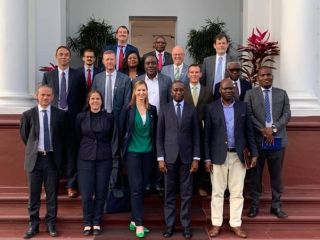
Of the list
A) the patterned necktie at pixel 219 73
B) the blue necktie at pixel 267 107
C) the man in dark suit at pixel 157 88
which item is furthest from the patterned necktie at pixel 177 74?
the blue necktie at pixel 267 107

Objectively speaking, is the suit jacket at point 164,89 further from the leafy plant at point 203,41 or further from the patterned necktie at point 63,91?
the leafy plant at point 203,41

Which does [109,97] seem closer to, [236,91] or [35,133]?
[35,133]

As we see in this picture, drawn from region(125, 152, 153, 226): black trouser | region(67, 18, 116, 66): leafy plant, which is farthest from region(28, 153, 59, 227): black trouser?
region(67, 18, 116, 66): leafy plant

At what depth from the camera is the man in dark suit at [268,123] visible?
20.7ft

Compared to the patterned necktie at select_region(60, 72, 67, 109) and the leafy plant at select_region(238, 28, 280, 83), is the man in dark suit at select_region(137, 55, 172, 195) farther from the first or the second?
the leafy plant at select_region(238, 28, 280, 83)

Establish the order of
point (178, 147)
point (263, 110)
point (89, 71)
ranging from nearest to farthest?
point (178, 147)
point (263, 110)
point (89, 71)

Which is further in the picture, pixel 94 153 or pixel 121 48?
pixel 121 48

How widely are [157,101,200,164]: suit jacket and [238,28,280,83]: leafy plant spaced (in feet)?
7.39

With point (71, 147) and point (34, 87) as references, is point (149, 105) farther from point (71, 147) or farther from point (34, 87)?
point (34, 87)

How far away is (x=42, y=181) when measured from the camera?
6109 millimetres

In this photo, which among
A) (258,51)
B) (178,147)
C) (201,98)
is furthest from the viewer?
(258,51)

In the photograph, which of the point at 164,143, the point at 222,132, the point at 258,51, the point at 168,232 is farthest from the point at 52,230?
the point at 258,51

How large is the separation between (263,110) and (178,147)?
123 centimetres

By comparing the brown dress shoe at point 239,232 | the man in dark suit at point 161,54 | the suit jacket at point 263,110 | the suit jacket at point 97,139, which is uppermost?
the man in dark suit at point 161,54
